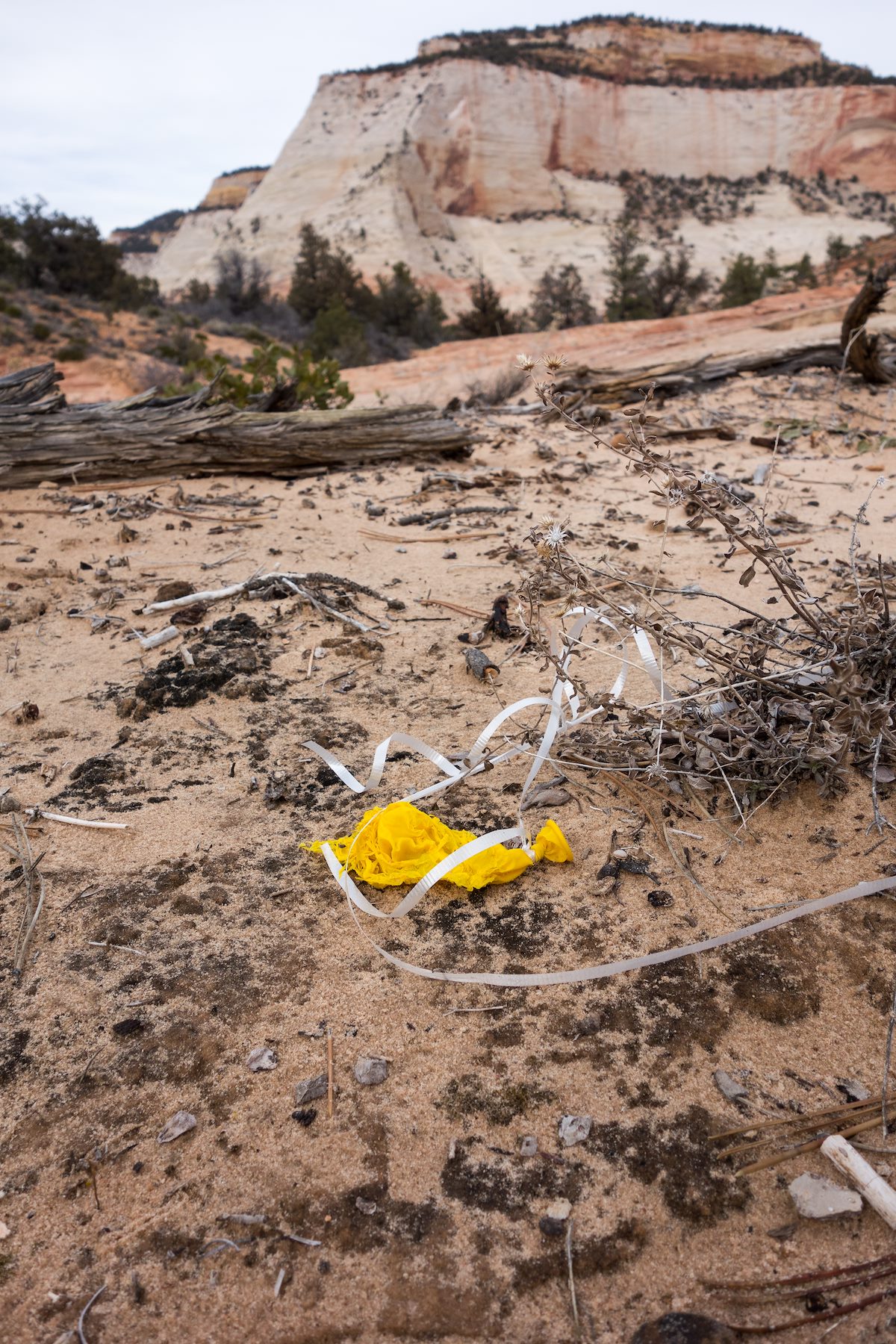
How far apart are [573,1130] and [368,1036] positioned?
0.41m

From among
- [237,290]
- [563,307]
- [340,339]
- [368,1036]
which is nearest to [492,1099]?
[368,1036]

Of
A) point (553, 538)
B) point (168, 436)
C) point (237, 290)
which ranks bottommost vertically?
point (553, 538)

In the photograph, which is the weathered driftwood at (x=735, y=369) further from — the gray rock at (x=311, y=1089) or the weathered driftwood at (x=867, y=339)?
the gray rock at (x=311, y=1089)

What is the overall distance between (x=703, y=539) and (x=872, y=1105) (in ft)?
10.5

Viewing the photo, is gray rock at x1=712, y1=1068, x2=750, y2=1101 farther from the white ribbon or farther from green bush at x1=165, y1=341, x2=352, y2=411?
green bush at x1=165, y1=341, x2=352, y2=411

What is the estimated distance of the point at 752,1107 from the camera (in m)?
1.25

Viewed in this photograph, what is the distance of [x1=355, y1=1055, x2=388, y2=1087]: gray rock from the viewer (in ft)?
4.44

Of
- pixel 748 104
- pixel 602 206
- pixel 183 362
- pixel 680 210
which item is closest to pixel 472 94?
pixel 602 206

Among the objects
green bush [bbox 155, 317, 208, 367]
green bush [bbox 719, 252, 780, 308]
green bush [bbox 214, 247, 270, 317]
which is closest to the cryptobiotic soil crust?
green bush [bbox 155, 317, 208, 367]

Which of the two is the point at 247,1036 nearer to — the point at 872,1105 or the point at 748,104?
the point at 872,1105

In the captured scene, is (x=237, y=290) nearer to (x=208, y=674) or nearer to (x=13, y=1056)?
(x=208, y=674)

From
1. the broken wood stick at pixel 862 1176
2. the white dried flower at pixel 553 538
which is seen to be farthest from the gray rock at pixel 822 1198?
the white dried flower at pixel 553 538

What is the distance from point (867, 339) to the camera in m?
6.64

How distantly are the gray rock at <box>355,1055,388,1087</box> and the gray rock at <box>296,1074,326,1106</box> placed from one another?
0.20 feet
